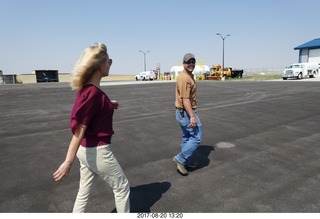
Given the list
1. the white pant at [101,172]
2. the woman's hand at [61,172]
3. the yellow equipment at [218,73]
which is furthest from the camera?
the yellow equipment at [218,73]

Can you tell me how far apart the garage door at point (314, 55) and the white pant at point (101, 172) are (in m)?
61.9

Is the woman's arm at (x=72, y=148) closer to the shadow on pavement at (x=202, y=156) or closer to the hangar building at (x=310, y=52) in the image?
the shadow on pavement at (x=202, y=156)

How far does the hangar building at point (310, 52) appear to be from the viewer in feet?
171

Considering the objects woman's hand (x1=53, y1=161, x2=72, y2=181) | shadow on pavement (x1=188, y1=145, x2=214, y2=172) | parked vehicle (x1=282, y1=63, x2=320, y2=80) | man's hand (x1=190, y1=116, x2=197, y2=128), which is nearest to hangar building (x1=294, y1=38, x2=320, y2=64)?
parked vehicle (x1=282, y1=63, x2=320, y2=80)

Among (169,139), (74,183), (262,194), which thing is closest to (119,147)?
(169,139)

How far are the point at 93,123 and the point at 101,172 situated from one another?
49cm

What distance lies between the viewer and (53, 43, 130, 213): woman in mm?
2057

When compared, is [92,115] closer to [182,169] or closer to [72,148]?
[72,148]

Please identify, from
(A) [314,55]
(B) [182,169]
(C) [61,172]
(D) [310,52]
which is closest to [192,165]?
(B) [182,169]

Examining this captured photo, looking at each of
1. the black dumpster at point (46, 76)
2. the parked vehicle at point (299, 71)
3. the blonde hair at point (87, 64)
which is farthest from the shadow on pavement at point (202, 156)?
the black dumpster at point (46, 76)

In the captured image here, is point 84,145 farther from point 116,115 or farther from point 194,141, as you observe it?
point 116,115

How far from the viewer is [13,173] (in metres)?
4.05

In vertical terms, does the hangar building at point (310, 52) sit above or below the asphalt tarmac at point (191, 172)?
above

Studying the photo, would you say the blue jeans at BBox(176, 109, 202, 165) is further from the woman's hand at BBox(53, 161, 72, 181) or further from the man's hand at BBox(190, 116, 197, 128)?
the woman's hand at BBox(53, 161, 72, 181)
